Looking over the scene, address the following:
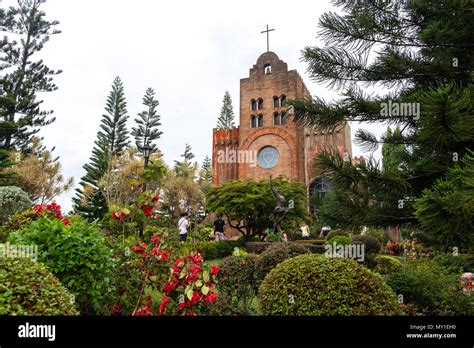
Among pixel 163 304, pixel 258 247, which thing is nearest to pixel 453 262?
pixel 258 247

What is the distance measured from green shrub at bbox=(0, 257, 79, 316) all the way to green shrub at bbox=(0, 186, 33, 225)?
410 inches

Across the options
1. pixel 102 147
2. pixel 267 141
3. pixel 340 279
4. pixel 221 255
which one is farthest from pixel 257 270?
pixel 102 147

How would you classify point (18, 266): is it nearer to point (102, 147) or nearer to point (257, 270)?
point (257, 270)

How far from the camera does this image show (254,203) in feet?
62.0

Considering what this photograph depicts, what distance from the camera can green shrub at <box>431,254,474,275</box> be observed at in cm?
882

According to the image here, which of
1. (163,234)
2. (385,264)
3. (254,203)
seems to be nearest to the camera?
(163,234)

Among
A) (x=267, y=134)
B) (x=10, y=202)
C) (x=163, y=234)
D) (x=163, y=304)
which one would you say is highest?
(x=267, y=134)

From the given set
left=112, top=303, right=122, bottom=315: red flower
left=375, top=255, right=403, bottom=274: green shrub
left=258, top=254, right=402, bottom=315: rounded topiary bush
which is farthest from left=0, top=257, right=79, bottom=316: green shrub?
left=375, top=255, right=403, bottom=274: green shrub

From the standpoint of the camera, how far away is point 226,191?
19750 mm

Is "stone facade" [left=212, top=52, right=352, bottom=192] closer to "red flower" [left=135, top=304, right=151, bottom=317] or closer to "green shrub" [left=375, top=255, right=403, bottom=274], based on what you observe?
"green shrub" [left=375, top=255, right=403, bottom=274]

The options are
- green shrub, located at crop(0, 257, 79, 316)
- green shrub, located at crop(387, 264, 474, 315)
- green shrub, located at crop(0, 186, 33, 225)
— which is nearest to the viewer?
green shrub, located at crop(0, 257, 79, 316)

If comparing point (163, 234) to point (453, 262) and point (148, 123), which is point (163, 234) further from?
point (148, 123)

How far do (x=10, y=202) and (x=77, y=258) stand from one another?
10.0 m

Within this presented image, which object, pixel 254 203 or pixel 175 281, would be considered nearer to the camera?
pixel 175 281
